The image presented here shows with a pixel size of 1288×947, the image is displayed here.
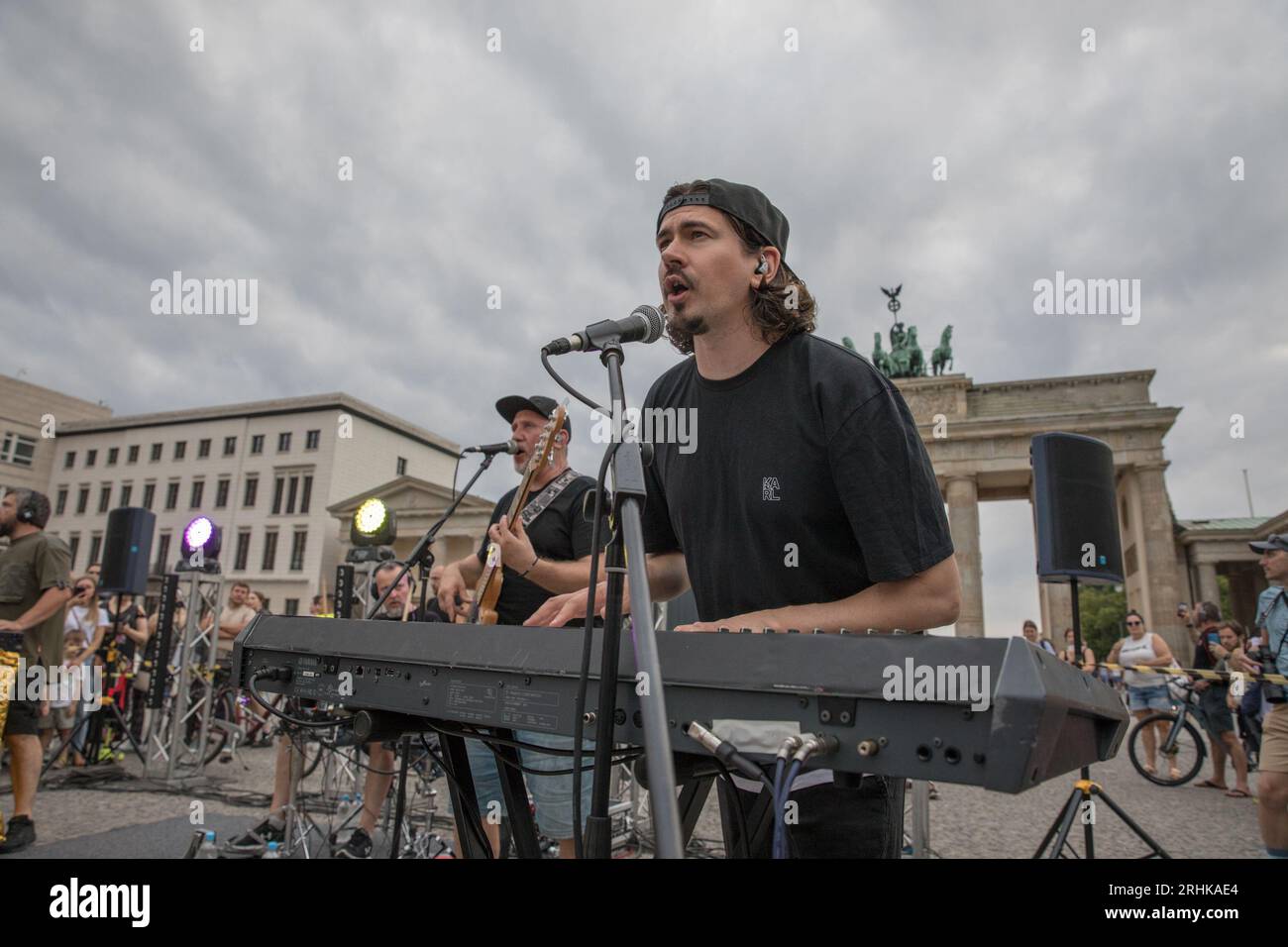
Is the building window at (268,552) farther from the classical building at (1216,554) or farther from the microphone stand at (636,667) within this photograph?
the microphone stand at (636,667)

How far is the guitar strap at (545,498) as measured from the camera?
3.98 m

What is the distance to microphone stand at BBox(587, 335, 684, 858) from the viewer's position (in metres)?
1.15

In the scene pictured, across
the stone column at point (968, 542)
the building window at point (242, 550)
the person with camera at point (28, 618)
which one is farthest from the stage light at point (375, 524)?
the building window at point (242, 550)

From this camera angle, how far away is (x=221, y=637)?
12219 millimetres

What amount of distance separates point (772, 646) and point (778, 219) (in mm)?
1458

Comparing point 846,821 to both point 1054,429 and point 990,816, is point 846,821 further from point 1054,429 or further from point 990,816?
point 1054,429

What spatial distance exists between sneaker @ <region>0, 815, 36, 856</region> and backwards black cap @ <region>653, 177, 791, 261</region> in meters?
6.44

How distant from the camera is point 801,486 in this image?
1828 millimetres

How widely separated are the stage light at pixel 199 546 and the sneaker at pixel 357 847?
19.0ft

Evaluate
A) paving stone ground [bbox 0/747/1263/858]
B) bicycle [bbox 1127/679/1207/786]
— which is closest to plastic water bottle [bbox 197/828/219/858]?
paving stone ground [bbox 0/747/1263/858]

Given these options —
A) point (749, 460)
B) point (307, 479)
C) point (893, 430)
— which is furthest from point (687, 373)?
point (307, 479)
